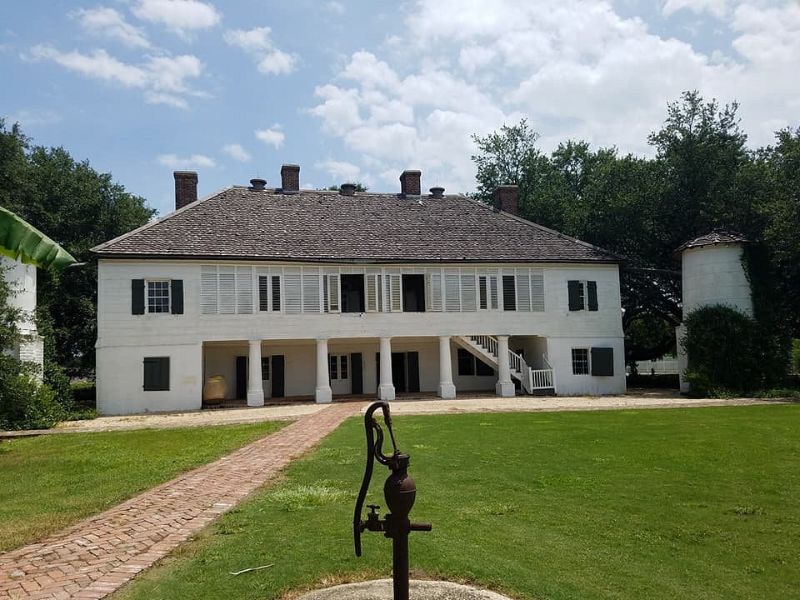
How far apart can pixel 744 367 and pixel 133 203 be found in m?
31.5

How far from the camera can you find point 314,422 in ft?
59.8

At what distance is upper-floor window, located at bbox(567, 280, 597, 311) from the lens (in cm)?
2891

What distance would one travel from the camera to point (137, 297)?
24750 millimetres

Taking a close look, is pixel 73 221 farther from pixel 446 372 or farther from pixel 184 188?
pixel 446 372

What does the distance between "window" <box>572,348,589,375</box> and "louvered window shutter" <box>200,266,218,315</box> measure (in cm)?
1590

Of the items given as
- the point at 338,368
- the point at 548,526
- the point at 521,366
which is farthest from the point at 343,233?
the point at 548,526

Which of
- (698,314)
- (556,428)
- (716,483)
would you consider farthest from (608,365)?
(716,483)

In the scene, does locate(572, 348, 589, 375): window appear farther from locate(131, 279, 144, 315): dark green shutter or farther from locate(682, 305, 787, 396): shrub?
locate(131, 279, 144, 315): dark green shutter

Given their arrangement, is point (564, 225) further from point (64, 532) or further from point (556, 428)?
point (64, 532)

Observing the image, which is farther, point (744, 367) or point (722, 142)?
→ point (722, 142)

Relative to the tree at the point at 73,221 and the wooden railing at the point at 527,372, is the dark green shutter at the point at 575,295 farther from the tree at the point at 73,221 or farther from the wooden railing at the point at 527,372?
the tree at the point at 73,221

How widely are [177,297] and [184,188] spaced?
734 centimetres

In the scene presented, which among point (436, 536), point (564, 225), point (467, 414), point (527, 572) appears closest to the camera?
point (527, 572)

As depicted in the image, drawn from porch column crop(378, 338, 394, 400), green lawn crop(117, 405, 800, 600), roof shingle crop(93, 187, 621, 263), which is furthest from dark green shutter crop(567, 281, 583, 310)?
green lawn crop(117, 405, 800, 600)
